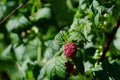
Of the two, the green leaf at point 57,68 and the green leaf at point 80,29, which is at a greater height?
the green leaf at point 80,29

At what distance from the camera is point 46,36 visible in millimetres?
2902

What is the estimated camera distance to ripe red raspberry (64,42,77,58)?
1.77 m

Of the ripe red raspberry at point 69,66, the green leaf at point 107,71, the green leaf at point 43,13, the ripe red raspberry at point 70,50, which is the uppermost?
the ripe red raspberry at point 70,50

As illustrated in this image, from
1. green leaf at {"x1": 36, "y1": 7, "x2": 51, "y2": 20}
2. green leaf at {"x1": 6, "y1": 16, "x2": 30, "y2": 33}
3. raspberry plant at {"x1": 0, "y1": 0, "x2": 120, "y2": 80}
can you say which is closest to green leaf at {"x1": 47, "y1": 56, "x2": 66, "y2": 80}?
raspberry plant at {"x1": 0, "y1": 0, "x2": 120, "y2": 80}

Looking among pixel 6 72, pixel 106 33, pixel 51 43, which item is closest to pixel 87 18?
pixel 106 33

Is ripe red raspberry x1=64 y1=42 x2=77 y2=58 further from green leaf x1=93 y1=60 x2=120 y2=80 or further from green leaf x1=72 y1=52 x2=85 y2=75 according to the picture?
green leaf x1=93 y1=60 x2=120 y2=80

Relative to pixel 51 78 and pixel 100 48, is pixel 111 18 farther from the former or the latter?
pixel 51 78

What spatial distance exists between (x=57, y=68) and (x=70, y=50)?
11 cm

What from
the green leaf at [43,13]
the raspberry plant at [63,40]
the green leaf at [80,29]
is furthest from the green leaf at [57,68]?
the green leaf at [43,13]

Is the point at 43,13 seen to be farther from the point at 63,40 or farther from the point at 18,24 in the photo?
the point at 63,40

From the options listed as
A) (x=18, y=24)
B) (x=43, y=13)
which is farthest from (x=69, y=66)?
(x=43, y=13)

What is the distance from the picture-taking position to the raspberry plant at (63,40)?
183 cm

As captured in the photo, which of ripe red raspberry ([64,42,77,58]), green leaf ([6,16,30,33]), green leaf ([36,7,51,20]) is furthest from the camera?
green leaf ([36,7,51,20])

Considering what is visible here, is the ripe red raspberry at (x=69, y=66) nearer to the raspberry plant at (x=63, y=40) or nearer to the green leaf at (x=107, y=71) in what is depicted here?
the raspberry plant at (x=63, y=40)
